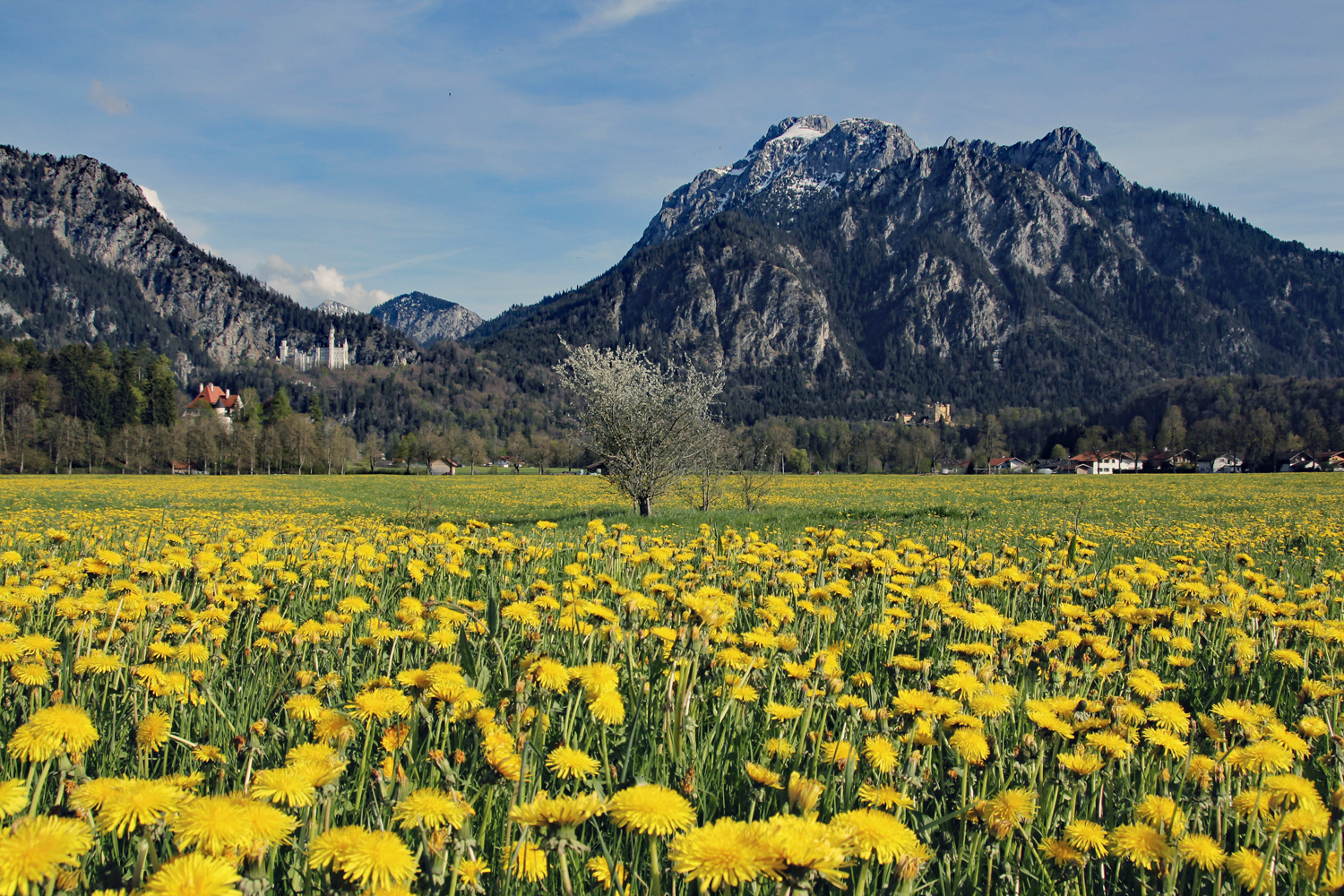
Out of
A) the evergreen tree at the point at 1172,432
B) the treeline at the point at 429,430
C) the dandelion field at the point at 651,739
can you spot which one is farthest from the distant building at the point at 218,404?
the evergreen tree at the point at 1172,432

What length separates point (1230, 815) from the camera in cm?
190

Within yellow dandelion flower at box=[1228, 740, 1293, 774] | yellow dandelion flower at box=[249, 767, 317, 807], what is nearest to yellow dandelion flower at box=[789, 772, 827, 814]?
yellow dandelion flower at box=[249, 767, 317, 807]

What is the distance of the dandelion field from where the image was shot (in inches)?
48.1

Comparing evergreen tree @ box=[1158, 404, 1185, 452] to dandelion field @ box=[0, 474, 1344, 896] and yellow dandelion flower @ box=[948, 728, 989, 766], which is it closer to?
dandelion field @ box=[0, 474, 1344, 896]

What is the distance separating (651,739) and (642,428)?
54.9 feet

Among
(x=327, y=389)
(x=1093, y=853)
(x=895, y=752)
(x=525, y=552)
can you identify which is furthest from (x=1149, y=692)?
(x=327, y=389)

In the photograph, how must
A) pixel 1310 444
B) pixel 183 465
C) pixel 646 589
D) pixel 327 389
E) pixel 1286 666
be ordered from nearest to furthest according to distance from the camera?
pixel 1286 666 → pixel 646 589 → pixel 183 465 → pixel 1310 444 → pixel 327 389

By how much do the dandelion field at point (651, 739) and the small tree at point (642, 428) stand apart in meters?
14.1

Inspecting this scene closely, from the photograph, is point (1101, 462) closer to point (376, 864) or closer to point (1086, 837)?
point (1086, 837)

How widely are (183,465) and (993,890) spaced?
95901 mm

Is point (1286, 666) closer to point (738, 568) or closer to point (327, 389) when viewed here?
point (738, 568)

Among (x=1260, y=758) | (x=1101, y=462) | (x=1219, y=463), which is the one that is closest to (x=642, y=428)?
(x=1260, y=758)

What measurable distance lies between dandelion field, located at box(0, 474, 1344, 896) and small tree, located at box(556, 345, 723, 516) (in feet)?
46.2

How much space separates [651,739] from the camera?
7.46 feet
